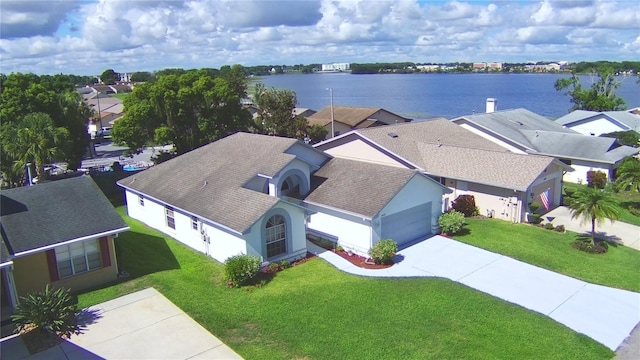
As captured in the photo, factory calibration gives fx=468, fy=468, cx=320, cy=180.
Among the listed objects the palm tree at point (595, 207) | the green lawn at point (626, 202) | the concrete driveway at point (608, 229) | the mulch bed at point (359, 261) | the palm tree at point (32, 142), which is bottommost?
the green lawn at point (626, 202)

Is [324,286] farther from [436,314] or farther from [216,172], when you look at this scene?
[216,172]

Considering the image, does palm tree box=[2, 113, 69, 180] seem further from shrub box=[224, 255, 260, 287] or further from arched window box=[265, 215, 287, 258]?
shrub box=[224, 255, 260, 287]

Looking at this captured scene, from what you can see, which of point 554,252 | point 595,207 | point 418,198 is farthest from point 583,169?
point 418,198

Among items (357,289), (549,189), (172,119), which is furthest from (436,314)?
(172,119)

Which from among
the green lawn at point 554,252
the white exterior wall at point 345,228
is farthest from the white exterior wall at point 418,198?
the green lawn at point 554,252

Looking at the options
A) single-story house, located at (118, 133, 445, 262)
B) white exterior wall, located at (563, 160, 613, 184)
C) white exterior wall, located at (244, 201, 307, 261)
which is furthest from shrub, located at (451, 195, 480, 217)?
white exterior wall, located at (563, 160, 613, 184)

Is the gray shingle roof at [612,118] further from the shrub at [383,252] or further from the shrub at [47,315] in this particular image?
the shrub at [47,315]

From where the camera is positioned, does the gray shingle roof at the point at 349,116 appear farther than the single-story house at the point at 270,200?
Yes
